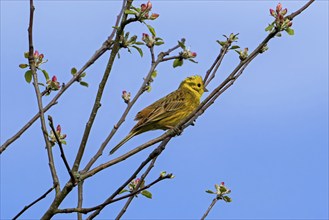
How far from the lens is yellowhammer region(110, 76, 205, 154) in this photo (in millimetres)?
7121

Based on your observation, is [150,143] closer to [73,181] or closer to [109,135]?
[109,135]

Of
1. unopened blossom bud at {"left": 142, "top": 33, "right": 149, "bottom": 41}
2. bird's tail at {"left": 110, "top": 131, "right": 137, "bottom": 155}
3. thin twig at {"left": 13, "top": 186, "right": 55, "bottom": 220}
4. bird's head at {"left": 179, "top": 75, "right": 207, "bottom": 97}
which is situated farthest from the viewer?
bird's head at {"left": 179, "top": 75, "right": 207, "bottom": 97}

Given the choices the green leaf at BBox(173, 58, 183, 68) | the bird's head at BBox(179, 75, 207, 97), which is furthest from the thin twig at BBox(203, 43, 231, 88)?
the bird's head at BBox(179, 75, 207, 97)

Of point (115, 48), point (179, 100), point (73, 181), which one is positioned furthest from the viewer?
point (179, 100)

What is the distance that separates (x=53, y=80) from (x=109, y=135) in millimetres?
780

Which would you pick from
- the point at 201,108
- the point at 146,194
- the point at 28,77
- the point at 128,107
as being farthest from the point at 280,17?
the point at 28,77

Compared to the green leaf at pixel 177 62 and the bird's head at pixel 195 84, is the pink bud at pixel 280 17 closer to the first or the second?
the green leaf at pixel 177 62

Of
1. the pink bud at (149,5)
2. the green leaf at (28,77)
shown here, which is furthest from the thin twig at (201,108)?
the green leaf at (28,77)

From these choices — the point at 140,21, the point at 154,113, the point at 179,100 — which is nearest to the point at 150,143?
the point at 140,21

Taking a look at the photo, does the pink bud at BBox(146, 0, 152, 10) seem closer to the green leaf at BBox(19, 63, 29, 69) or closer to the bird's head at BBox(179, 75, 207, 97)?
the green leaf at BBox(19, 63, 29, 69)

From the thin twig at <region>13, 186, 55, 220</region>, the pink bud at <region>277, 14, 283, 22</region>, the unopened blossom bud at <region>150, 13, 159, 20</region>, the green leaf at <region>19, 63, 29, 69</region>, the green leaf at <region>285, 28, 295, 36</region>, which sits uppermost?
the pink bud at <region>277, 14, 283, 22</region>

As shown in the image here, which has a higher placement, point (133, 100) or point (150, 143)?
point (133, 100)

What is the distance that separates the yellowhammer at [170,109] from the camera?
23.4 feet

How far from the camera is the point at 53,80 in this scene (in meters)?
4.55
